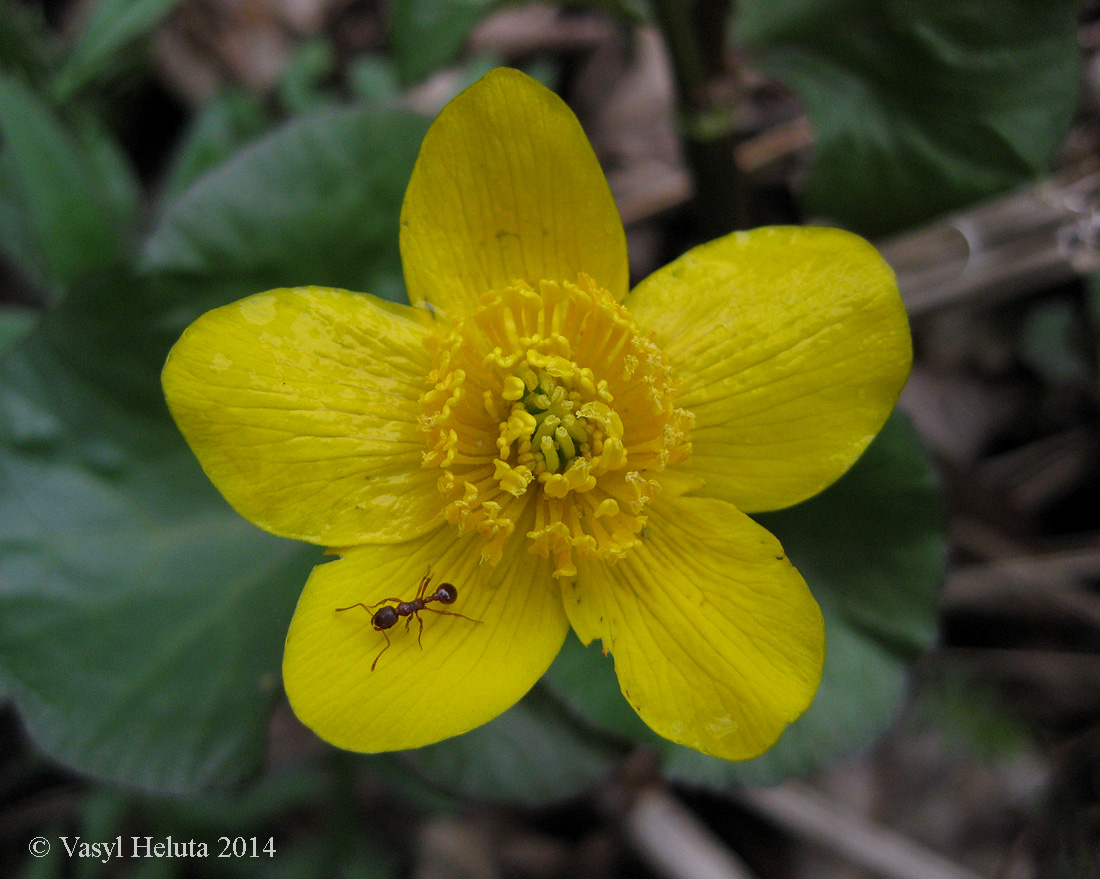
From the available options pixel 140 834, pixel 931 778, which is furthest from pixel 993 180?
pixel 140 834

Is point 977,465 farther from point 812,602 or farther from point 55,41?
point 55,41

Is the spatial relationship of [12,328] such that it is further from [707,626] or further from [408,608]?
[707,626]

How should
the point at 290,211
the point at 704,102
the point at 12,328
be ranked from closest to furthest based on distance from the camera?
the point at 290,211 → the point at 704,102 → the point at 12,328

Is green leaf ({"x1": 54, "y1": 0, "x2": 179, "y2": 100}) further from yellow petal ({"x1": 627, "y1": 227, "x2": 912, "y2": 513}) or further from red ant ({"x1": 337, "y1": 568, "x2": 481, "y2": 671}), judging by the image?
red ant ({"x1": 337, "y1": 568, "x2": 481, "y2": 671})

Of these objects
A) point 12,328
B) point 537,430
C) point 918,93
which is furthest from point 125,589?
point 918,93

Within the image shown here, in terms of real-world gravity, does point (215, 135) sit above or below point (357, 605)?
above

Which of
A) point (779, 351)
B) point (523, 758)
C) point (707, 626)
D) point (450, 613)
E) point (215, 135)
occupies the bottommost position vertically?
point (523, 758)

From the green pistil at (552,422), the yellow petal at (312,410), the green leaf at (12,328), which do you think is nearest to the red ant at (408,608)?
the yellow petal at (312,410)
